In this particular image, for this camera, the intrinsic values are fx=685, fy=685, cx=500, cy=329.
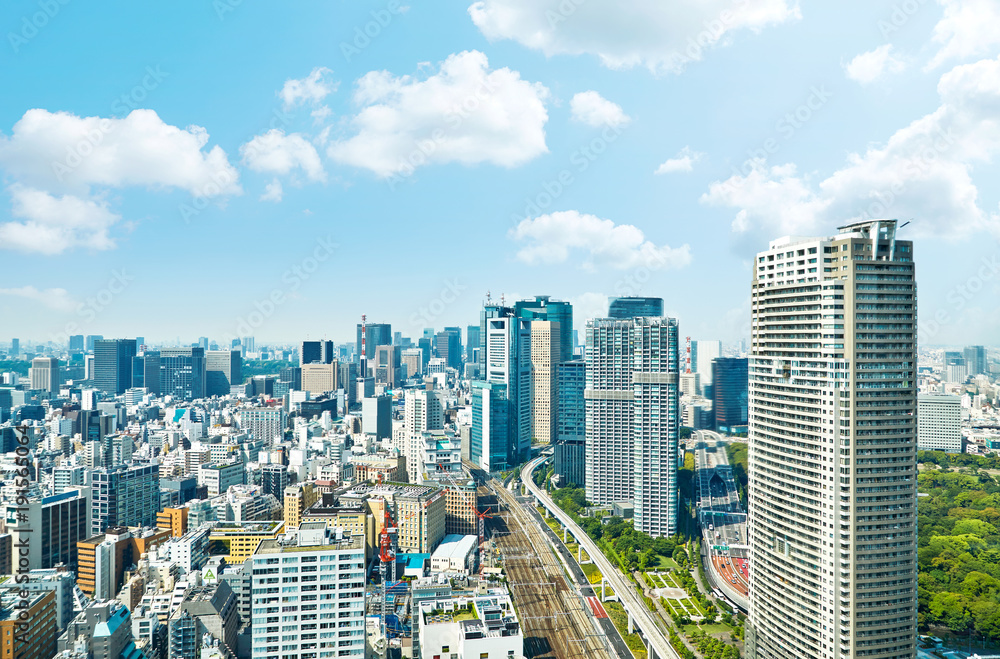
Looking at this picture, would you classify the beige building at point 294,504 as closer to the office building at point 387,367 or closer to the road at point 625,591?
the road at point 625,591

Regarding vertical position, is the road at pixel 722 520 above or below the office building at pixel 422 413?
below

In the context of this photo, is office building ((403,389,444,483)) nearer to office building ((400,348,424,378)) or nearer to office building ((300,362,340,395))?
office building ((300,362,340,395))

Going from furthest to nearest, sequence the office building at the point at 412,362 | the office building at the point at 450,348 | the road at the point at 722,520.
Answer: the office building at the point at 450,348
the office building at the point at 412,362
the road at the point at 722,520

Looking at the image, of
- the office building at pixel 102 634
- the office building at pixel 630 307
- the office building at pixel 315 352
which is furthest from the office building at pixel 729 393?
the office building at pixel 102 634

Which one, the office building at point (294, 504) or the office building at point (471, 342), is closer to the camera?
the office building at point (294, 504)

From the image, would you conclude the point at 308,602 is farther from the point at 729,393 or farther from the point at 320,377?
the point at 320,377

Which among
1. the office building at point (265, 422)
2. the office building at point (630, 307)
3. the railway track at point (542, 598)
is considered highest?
the office building at point (630, 307)

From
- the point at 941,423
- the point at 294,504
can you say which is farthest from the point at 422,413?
the point at 941,423

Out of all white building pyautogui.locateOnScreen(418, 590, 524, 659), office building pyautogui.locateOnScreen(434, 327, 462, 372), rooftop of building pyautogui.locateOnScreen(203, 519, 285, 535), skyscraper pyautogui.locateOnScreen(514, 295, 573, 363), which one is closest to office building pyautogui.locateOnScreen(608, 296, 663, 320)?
skyscraper pyautogui.locateOnScreen(514, 295, 573, 363)
